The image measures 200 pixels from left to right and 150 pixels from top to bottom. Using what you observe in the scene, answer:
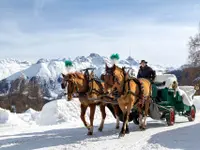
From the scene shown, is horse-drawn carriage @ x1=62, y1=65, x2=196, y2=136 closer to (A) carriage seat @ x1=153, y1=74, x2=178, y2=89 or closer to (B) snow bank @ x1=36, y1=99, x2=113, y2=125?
(A) carriage seat @ x1=153, y1=74, x2=178, y2=89

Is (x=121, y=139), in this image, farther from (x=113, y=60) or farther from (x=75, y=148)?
(x=113, y=60)

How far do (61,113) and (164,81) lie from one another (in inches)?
297

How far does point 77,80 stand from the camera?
39.7 ft

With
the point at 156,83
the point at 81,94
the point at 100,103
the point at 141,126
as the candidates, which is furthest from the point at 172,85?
the point at 81,94

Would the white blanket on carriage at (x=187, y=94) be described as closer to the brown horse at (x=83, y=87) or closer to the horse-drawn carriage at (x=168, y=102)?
the horse-drawn carriage at (x=168, y=102)

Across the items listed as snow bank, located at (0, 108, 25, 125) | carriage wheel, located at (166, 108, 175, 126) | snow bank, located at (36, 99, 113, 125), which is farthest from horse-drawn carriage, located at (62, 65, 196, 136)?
snow bank, located at (0, 108, 25, 125)

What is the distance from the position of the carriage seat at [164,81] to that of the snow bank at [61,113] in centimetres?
604

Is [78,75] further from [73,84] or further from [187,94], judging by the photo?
[187,94]

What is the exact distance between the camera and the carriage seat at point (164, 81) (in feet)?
49.2

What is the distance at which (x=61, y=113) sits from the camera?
821 inches

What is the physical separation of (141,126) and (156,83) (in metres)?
2.48

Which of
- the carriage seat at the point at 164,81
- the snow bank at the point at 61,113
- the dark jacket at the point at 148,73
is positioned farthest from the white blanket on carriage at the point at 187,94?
the snow bank at the point at 61,113

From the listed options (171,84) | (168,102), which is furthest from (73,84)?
(171,84)

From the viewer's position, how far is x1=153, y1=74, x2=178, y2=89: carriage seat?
15.0 meters
